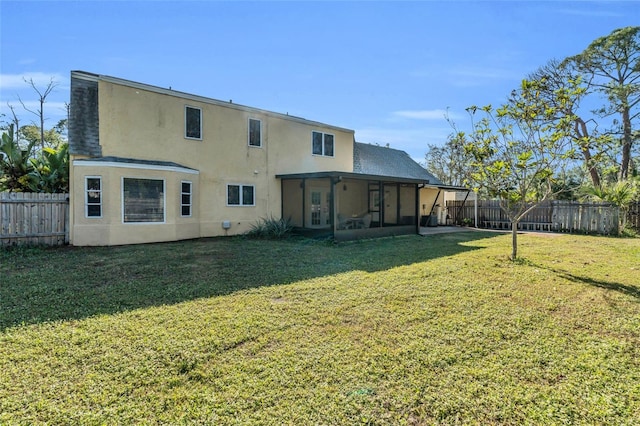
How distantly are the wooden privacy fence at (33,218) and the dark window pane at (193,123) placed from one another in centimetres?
464

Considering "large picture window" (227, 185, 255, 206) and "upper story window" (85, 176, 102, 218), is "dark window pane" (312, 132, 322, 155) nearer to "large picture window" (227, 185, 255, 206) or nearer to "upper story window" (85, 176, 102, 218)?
"large picture window" (227, 185, 255, 206)

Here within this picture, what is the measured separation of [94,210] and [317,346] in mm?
10096

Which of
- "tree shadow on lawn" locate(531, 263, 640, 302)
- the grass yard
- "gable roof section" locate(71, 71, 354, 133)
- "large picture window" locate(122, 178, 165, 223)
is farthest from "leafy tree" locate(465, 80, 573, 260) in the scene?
"large picture window" locate(122, 178, 165, 223)

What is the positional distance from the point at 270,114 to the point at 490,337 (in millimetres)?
13107

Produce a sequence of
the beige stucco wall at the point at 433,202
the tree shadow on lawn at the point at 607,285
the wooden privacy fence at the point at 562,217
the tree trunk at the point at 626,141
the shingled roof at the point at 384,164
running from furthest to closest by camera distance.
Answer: the tree trunk at the point at 626,141
the beige stucco wall at the point at 433,202
the shingled roof at the point at 384,164
the wooden privacy fence at the point at 562,217
the tree shadow on lawn at the point at 607,285

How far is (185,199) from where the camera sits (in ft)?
41.0

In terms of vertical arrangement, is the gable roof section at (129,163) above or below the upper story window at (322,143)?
below

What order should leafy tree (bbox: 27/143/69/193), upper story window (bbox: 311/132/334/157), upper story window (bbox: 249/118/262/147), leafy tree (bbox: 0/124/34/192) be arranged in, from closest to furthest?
leafy tree (bbox: 0/124/34/192) < leafy tree (bbox: 27/143/69/193) < upper story window (bbox: 249/118/262/147) < upper story window (bbox: 311/132/334/157)

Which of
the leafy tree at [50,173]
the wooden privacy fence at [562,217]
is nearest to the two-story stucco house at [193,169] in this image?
the leafy tree at [50,173]

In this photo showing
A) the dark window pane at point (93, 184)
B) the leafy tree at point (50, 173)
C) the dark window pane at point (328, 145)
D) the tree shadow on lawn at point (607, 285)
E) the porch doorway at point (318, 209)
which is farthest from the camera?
the dark window pane at point (328, 145)

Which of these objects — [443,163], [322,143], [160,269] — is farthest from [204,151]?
[443,163]

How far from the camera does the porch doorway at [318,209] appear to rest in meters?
16.0

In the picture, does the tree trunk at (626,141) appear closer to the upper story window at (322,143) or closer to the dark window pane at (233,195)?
the upper story window at (322,143)

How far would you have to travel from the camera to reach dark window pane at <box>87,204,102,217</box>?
10633 millimetres
